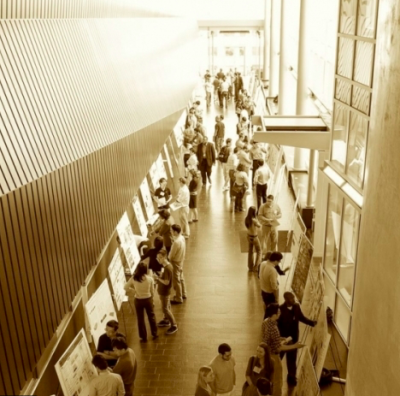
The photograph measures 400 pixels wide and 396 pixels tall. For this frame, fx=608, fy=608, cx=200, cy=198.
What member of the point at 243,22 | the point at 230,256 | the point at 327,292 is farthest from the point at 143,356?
the point at 243,22

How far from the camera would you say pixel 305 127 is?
13.7 m

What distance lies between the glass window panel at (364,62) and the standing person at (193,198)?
686 cm

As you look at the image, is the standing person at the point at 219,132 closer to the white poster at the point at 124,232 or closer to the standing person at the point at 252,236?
the standing person at the point at 252,236

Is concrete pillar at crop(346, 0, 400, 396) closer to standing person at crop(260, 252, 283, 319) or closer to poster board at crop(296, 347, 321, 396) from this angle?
poster board at crop(296, 347, 321, 396)

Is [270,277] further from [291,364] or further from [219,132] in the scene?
[219,132]

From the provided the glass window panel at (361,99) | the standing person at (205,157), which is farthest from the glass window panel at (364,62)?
→ the standing person at (205,157)

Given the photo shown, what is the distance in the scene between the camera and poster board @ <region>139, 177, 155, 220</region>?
1524 cm

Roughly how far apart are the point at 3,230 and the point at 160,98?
1216 centimetres

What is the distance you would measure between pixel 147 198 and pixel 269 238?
367cm

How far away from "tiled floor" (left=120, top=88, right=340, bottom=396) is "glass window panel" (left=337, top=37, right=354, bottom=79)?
4645 millimetres

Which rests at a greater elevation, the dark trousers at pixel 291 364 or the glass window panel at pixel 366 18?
the glass window panel at pixel 366 18

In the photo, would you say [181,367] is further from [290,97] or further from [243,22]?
[243,22]

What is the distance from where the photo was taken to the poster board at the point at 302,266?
1038cm

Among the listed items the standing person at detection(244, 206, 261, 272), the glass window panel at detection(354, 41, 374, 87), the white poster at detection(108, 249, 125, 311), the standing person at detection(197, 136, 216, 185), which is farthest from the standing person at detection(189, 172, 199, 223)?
the glass window panel at detection(354, 41, 374, 87)
